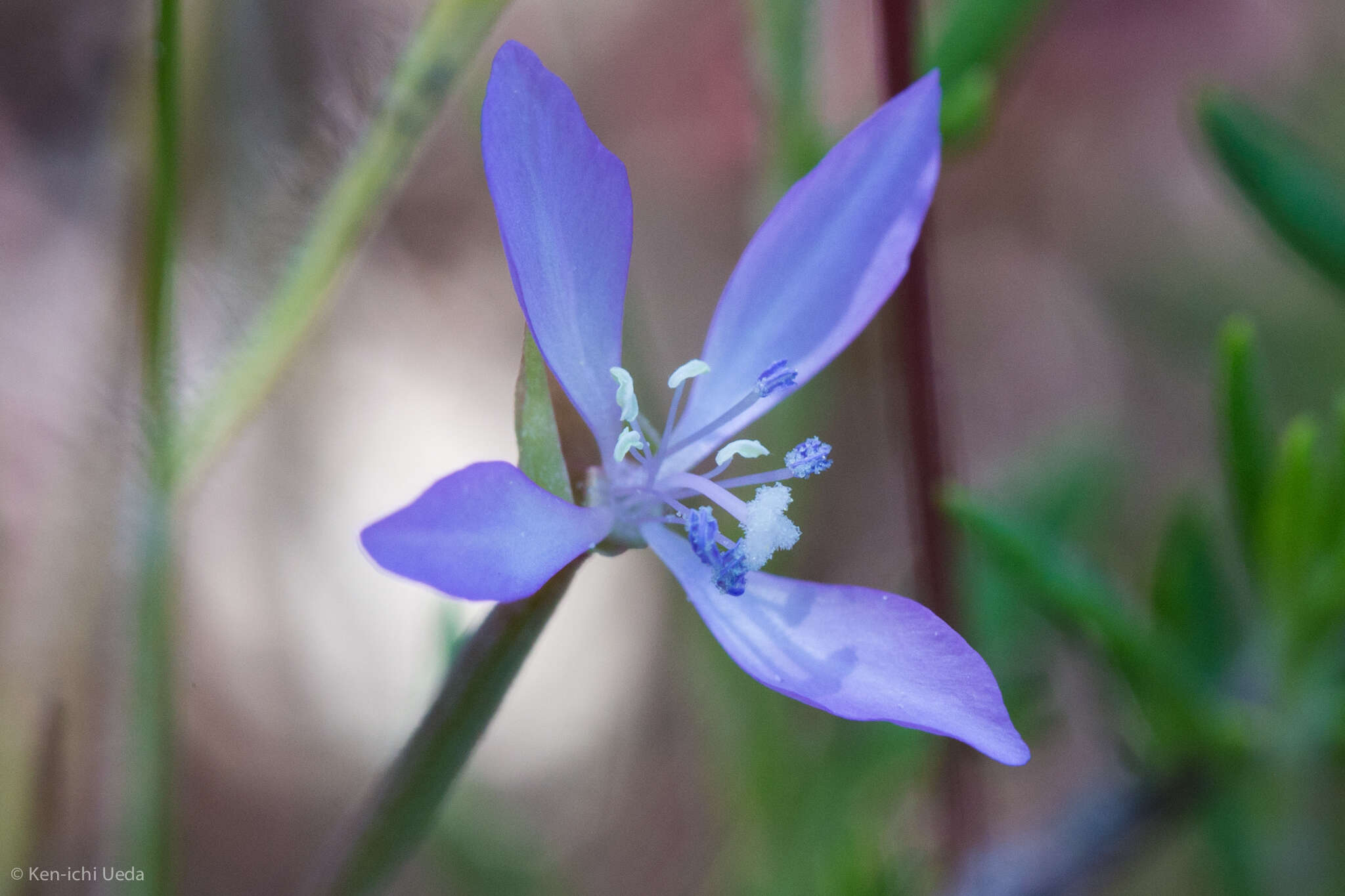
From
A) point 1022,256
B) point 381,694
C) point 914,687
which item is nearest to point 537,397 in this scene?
point 914,687

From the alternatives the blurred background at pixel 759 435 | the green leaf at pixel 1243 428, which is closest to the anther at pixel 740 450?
the blurred background at pixel 759 435

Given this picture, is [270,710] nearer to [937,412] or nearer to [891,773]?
[891,773]

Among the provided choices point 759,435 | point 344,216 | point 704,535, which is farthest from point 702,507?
point 759,435

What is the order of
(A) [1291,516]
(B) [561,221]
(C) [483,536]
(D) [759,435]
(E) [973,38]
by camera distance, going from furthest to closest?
1. (D) [759,435]
2. (E) [973,38]
3. (A) [1291,516]
4. (B) [561,221]
5. (C) [483,536]

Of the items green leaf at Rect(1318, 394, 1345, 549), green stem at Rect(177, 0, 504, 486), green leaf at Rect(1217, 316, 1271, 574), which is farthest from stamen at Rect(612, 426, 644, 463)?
green leaf at Rect(1318, 394, 1345, 549)

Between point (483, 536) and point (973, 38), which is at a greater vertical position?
point (973, 38)

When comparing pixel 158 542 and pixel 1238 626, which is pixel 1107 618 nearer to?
pixel 1238 626

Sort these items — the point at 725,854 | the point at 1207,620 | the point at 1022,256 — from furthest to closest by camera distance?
1. the point at 1022,256
2. the point at 725,854
3. the point at 1207,620
